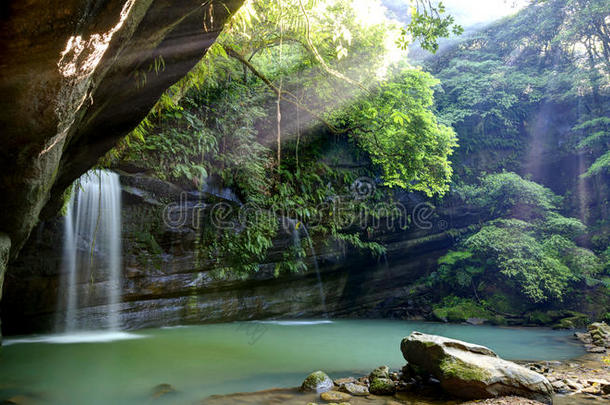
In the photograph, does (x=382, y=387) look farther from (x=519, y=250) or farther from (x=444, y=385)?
(x=519, y=250)

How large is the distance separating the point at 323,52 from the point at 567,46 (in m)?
16.8

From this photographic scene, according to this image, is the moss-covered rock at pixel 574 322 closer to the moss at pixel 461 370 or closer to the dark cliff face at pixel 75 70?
the moss at pixel 461 370

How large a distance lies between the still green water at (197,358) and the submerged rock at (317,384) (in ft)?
1.34

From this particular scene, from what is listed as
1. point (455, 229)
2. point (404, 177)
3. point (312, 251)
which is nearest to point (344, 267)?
point (312, 251)

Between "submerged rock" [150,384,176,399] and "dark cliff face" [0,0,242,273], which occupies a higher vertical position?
"dark cliff face" [0,0,242,273]

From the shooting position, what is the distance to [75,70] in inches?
73.8

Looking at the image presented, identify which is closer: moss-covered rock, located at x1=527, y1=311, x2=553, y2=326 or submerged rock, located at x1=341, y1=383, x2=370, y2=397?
submerged rock, located at x1=341, y1=383, x2=370, y2=397

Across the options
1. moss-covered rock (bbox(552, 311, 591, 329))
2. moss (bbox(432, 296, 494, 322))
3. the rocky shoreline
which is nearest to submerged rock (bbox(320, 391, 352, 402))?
the rocky shoreline

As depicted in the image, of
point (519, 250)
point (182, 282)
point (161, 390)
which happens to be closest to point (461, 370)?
point (161, 390)

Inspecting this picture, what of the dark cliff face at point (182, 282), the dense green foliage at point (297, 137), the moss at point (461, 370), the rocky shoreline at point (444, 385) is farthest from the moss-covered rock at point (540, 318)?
the moss at point (461, 370)

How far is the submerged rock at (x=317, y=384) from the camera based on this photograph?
459cm

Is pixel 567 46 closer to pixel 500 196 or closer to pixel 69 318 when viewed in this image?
pixel 500 196

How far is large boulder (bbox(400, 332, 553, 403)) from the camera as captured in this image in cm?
414

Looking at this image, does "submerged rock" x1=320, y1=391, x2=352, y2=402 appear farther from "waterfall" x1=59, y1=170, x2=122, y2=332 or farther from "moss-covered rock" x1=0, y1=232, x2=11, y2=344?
"waterfall" x1=59, y1=170, x2=122, y2=332
